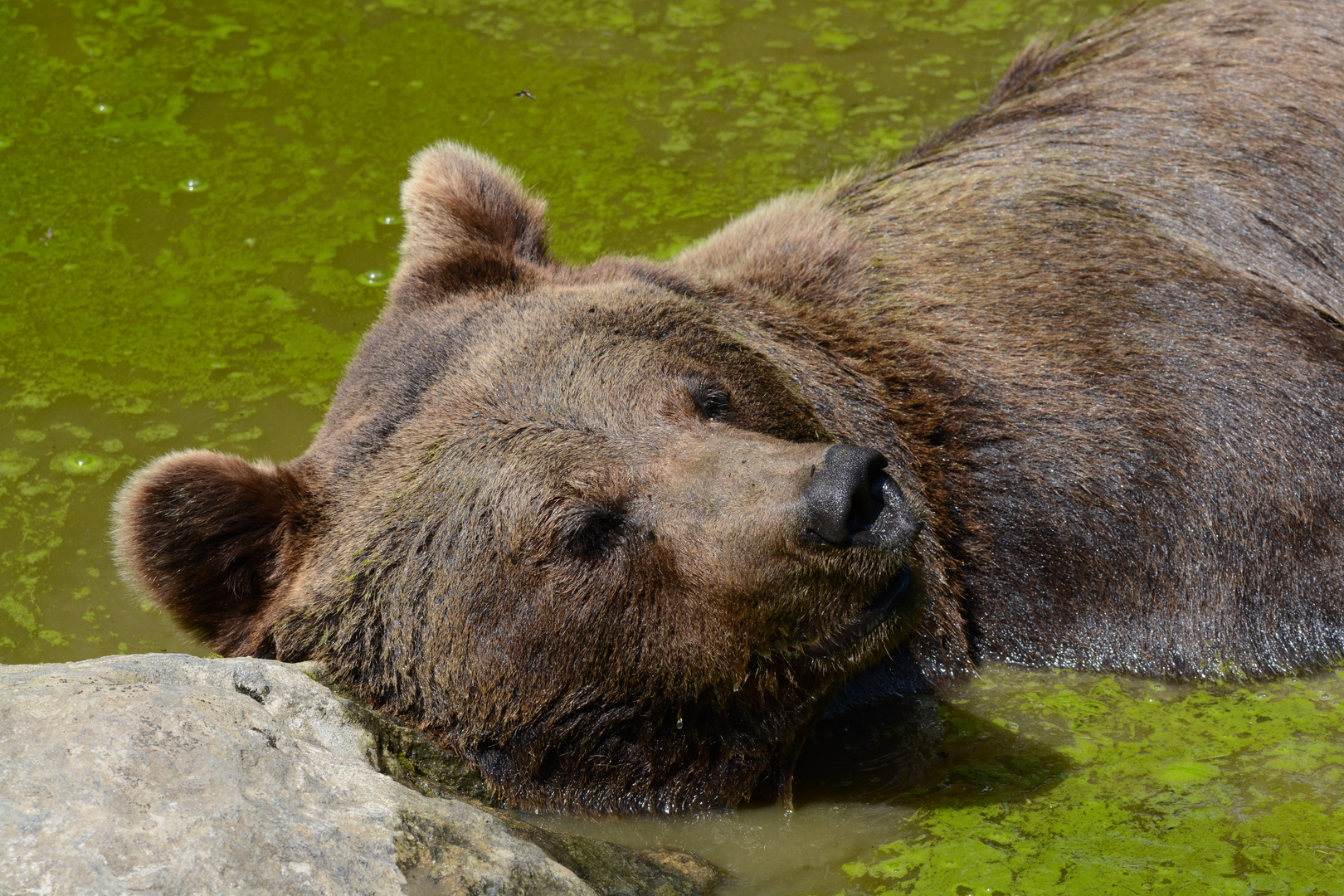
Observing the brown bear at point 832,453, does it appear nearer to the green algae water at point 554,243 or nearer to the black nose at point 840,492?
the black nose at point 840,492

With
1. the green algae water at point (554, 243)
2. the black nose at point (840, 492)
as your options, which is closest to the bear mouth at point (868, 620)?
the black nose at point (840, 492)

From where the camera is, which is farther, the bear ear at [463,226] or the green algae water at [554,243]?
the bear ear at [463,226]

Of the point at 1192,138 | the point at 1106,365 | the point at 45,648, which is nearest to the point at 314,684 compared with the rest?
the point at 45,648

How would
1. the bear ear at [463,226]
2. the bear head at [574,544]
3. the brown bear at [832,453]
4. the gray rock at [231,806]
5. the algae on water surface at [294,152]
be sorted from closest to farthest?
the gray rock at [231,806]
the bear head at [574,544]
the brown bear at [832,453]
the bear ear at [463,226]
the algae on water surface at [294,152]

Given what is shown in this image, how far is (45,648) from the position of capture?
5.01 metres

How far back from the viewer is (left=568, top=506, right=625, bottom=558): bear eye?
11.8ft

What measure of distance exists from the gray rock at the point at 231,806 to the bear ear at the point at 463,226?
4.85 ft

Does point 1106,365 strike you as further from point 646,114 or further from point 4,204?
point 4,204

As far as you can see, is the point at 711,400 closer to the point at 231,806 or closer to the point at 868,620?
the point at 868,620

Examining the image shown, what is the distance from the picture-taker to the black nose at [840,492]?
3.22 meters

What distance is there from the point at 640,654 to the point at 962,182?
2.31 meters

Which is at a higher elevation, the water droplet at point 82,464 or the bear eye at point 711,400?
the bear eye at point 711,400

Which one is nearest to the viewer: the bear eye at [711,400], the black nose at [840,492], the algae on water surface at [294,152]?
the black nose at [840,492]

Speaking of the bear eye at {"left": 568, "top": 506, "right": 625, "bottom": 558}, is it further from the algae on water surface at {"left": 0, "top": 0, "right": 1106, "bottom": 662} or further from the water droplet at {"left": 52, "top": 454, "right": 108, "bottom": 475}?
the water droplet at {"left": 52, "top": 454, "right": 108, "bottom": 475}
